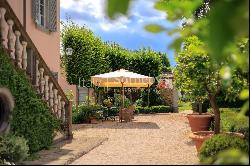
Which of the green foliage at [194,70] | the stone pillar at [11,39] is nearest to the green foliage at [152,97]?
the green foliage at [194,70]

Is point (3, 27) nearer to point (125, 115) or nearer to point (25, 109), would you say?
point (25, 109)

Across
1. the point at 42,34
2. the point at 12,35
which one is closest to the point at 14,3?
the point at 42,34

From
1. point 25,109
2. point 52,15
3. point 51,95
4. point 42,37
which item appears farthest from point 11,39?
point 52,15

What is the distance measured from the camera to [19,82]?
970cm

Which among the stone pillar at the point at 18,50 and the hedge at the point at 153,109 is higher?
the stone pillar at the point at 18,50

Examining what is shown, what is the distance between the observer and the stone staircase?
9681mm

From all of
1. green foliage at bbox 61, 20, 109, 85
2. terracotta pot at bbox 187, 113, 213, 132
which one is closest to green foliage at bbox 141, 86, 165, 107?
green foliage at bbox 61, 20, 109, 85

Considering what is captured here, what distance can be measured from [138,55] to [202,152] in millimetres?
25775

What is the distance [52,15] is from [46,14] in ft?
1.21

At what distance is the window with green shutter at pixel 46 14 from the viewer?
14.8 meters

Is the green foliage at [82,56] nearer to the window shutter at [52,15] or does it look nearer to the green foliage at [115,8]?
the window shutter at [52,15]

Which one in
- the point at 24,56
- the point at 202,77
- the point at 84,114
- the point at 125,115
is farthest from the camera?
the point at 125,115

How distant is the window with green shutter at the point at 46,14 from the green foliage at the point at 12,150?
6.59 metres

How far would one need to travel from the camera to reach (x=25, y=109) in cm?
983
